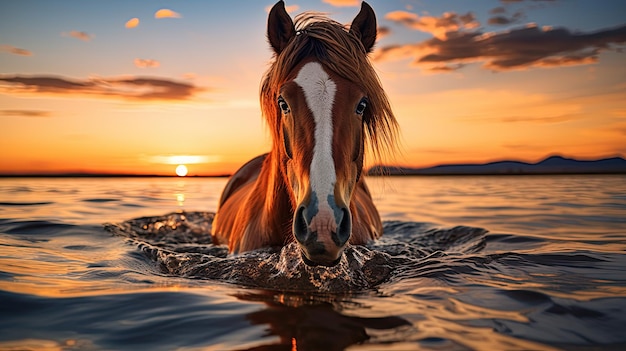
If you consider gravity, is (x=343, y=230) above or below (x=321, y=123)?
below

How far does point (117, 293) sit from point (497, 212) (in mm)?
8425

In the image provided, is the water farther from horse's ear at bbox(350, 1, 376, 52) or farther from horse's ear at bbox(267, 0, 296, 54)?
horse's ear at bbox(267, 0, 296, 54)

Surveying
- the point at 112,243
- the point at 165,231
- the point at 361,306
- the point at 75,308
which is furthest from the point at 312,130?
the point at 165,231

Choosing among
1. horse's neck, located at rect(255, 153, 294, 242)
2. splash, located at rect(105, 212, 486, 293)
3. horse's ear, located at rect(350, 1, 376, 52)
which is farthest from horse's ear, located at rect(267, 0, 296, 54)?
splash, located at rect(105, 212, 486, 293)

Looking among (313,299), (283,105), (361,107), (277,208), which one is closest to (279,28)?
(283,105)

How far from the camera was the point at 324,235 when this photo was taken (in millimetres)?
2293

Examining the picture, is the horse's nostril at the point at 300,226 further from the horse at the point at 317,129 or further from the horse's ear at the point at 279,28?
the horse's ear at the point at 279,28

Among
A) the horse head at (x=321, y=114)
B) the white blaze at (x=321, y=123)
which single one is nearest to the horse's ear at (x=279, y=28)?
the horse head at (x=321, y=114)

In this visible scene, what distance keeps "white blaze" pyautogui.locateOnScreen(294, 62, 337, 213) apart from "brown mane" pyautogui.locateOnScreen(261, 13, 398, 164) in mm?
169

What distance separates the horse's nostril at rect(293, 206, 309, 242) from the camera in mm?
2373

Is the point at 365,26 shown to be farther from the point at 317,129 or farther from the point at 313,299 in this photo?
the point at 313,299

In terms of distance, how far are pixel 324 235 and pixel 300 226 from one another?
0.19 metres

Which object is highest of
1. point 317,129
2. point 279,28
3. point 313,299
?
point 279,28

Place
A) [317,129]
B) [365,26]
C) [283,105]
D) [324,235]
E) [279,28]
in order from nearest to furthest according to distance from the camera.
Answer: [324,235] < [317,129] < [283,105] < [279,28] < [365,26]
